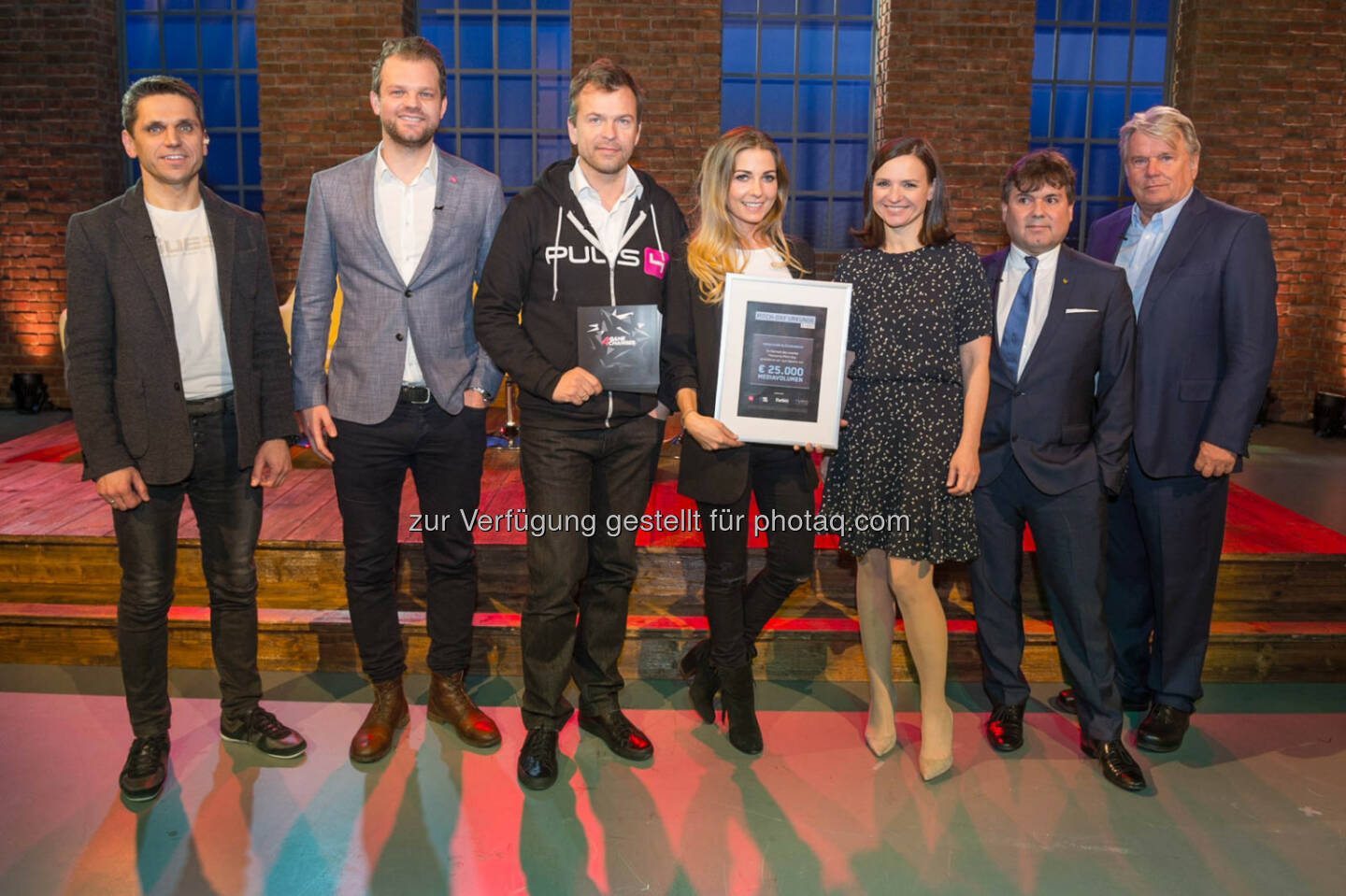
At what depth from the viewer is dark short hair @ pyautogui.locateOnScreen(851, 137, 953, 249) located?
8.10ft

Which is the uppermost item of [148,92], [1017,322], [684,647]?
[148,92]

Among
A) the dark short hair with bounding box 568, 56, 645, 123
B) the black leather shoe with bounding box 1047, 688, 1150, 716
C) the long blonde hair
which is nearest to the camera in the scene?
the dark short hair with bounding box 568, 56, 645, 123

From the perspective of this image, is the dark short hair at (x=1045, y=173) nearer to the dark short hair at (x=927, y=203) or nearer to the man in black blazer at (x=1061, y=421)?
the man in black blazer at (x=1061, y=421)

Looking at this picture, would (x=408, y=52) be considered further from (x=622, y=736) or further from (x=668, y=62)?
(x=668, y=62)

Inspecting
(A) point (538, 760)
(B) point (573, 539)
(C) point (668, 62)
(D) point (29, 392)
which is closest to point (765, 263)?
(B) point (573, 539)

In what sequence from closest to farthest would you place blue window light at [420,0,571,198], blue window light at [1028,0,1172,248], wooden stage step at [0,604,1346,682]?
wooden stage step at [0,604,1346,682] → blue window light at [420,0,571,198] → blue window light at [1028,0,1172,248]

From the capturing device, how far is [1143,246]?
287cm

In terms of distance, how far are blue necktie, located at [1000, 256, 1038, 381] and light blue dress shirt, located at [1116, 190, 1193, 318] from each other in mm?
287

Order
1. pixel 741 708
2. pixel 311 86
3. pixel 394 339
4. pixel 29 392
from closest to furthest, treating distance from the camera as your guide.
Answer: pixel 394 339
pixel 741 708
pixel 311 86
pixel 29 392

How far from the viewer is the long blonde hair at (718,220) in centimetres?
249

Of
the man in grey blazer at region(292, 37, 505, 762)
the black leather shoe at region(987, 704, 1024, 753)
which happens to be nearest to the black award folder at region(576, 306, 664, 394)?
the man in grey blazer at region(292, 37, 505, 762)

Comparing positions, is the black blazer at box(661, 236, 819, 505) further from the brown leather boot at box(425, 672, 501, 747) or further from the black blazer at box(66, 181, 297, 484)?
the black blazer at box(66, 181, 297, 484)

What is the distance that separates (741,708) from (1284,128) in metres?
5.97

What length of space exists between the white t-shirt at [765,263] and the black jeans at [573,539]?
47 cm
